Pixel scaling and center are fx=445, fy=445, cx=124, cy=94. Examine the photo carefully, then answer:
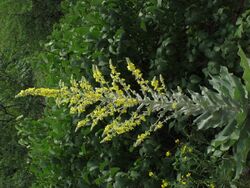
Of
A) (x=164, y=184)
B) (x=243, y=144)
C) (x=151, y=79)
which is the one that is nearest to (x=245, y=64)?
(x=243, y=144)

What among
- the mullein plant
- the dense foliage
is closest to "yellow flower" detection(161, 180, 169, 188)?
the dense foliage

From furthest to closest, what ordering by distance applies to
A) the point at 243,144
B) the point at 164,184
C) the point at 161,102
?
the point at 164,184 < the point at 243,144 < the point at 161,102

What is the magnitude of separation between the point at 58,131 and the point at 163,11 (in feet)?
5.41

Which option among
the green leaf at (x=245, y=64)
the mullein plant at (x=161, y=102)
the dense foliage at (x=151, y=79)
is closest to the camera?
the mullein plant at (x=161, y=102)

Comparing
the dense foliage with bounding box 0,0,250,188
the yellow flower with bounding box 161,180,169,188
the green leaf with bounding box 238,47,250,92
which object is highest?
the green leaf with bounding box 238,47,250,92

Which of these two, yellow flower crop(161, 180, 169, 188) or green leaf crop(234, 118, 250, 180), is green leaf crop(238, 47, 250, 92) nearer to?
green leaf crop(234, 118, 250, 180)

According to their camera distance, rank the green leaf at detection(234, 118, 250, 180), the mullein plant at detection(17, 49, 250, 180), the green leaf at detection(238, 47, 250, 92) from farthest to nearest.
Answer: the green leaf at detection(234, 118, 250, 180) < the green leaf at detection(238, 47, 250, 92) < the mullein plant at detection(17, 49, 250, 180)

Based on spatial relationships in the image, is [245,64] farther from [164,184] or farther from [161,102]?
[164,184]

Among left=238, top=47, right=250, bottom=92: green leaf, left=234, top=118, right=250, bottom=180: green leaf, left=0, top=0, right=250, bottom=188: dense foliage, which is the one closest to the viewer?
left=238, top=47, right=250, bottom=92: green leaf

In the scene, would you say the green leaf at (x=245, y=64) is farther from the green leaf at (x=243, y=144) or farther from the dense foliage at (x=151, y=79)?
the dense foliage at (x=151, y=79)

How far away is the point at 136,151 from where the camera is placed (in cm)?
445

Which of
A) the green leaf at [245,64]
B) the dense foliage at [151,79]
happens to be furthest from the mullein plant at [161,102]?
the dense foliage at [151,79]

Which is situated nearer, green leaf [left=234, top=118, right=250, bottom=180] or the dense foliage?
green leaf [left=234, top=118, right=250, bottom=180]

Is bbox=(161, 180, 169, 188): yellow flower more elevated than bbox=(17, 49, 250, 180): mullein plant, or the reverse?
bbox=(17, 49, 250, 180): mullein plant
